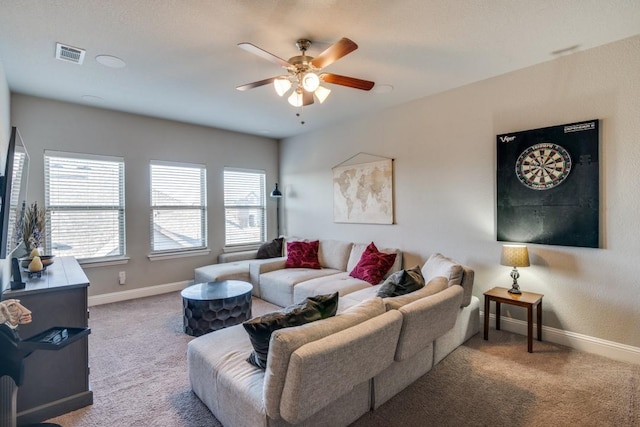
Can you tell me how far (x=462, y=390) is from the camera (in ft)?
7.63

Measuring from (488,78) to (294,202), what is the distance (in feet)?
12.5

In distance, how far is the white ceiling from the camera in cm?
219

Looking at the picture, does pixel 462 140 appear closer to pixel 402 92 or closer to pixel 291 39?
pixel 402 92

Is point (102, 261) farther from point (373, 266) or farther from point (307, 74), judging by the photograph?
point (307, 74)

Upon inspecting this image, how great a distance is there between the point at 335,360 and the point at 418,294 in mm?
1053

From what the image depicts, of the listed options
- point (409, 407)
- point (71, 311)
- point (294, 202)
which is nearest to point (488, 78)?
point (409, 407)

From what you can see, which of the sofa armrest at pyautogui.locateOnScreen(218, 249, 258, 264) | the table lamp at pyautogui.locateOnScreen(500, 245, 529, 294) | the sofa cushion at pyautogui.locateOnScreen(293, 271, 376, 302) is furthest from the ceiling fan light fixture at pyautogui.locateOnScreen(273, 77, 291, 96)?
the sofa armrest at pyautogui.locateOnScreen(218, 249, 258, 264)

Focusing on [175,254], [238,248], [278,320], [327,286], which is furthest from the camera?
[238,248]

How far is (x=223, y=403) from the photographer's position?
73.7 inches

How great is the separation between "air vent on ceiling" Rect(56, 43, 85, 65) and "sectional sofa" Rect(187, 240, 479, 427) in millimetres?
2731

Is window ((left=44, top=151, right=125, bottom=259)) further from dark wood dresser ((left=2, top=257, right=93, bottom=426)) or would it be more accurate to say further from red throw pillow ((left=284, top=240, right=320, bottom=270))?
red throw pillow ((left=284, top=240, right=320, bottom=270))

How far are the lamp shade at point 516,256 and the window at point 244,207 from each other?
437cm

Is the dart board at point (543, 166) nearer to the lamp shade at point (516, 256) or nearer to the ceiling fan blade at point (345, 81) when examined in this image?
the lamp shade at point (516, 256)

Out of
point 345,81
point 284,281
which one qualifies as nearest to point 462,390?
point 284,281
